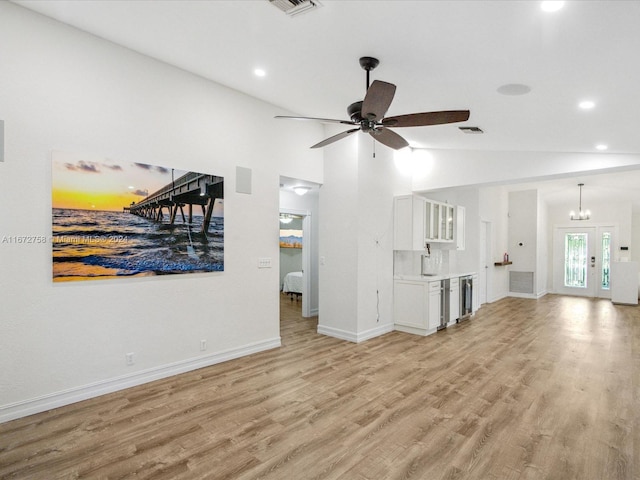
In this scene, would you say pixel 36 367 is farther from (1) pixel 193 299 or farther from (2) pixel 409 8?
A: (2) pixel 409 8

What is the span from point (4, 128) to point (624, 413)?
18.9 ft

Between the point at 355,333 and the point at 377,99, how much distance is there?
354cm

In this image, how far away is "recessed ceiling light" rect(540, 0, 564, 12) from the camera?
1893mm

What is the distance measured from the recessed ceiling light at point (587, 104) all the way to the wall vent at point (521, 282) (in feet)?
24.7

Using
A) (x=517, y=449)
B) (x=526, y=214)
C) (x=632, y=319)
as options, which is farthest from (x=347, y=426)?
(x=526, y=214)

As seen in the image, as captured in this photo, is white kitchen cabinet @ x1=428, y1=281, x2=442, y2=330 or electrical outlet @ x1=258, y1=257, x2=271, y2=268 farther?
white kitchen cabinet @ x1=428, y1=281, x2=442, y2=330

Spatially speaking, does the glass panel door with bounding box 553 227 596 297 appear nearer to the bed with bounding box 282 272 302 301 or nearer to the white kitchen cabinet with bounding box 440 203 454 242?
the white kitchen cabinet with bounding box 440 203 454 242

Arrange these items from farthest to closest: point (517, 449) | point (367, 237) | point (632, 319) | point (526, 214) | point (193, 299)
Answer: point (526, 214) < point (632, 319) < point (367, 237) < point (193, 299) < point (517, 449)

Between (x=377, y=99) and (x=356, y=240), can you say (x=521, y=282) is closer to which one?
(x=356, y=240)

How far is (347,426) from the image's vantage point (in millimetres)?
2814

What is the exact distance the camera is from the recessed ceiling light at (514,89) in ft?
9.78

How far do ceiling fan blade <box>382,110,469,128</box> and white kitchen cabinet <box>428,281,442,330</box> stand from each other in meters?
3.19

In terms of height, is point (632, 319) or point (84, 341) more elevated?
point (84, 341)

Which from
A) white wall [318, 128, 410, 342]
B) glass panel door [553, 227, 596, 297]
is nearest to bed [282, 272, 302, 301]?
white wall [318, 128, 410, 342]
